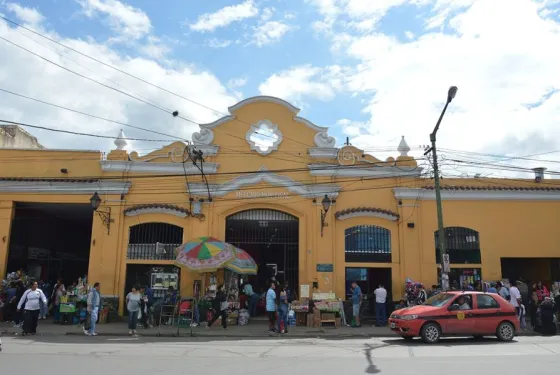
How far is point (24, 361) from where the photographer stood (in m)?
9.59

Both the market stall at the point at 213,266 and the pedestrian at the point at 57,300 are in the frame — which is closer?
the market stall at the point at 213,266

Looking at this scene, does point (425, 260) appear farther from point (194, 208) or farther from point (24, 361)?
point (24, 361)

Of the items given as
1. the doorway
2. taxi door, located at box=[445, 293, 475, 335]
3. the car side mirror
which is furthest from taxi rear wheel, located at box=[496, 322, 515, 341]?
the doorway

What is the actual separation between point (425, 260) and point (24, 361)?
14.9m

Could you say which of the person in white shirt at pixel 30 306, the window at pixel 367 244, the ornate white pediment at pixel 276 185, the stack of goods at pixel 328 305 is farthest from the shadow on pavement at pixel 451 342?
the person in white shirt at pixel 30 306

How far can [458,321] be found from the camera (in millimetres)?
13531

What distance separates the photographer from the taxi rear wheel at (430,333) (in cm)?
1327

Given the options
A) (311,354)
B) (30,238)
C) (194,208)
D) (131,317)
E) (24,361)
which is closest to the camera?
(24,361)

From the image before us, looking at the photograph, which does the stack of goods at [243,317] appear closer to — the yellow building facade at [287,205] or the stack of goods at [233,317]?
the stack of goods at [233,317]

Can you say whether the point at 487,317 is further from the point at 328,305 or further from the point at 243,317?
the point at 243,317

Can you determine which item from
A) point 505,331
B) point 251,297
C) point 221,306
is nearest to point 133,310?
point 221,306

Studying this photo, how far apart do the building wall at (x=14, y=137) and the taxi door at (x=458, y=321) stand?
20039mm

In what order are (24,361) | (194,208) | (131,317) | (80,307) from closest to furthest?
(24,361), (131,317), (80,307), (194,208)

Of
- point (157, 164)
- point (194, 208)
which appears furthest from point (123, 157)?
point (194, 208)
